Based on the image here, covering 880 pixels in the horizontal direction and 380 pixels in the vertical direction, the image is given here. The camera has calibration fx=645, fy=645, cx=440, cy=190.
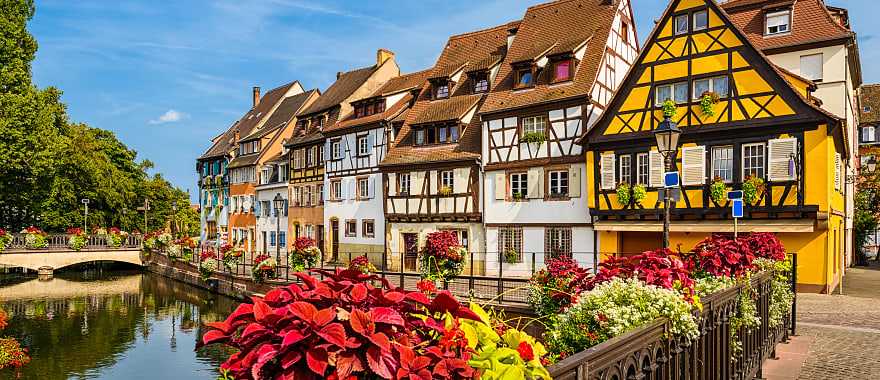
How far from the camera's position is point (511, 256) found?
2731 cm

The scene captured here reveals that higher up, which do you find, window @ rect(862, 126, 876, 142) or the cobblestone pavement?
window @ rect(862, 126, 876, 142)

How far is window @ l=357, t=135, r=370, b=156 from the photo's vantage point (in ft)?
118

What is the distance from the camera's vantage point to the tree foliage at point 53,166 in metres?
35.2

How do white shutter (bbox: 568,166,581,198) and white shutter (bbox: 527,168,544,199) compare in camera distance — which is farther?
white shutter (bbox: 527,168,544,199)

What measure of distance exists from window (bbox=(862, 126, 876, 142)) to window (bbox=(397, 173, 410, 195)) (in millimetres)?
44284

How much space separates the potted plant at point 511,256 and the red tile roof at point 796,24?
1211 cm

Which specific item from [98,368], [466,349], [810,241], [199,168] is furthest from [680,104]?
[199,168]

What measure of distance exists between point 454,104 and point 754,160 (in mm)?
14524

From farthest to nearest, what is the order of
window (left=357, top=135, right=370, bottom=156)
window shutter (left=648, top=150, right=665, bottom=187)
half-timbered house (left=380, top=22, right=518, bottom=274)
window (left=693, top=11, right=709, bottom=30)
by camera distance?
window (left=357, top=135, right=370, bottom=156), half-timbered house (left=380, top=22, right=518, bottom=274), window shutter (left=648, top=150, right=665, bottom=187), window (left=693, top=11, right=709, bottom=30)

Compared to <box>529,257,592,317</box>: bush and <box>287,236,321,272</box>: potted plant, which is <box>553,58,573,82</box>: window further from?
<box>529,257,592,317</box>: bush

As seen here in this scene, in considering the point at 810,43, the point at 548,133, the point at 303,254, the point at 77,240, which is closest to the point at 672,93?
the point at 548,133

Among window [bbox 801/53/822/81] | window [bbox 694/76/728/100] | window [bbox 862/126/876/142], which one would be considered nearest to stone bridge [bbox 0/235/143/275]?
window [bbox 694/76/728/100]

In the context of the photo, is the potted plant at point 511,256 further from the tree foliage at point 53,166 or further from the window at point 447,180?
the tree foliage at point 53,166

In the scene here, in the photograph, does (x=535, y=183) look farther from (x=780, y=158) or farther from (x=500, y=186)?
(x=780, y=158)
